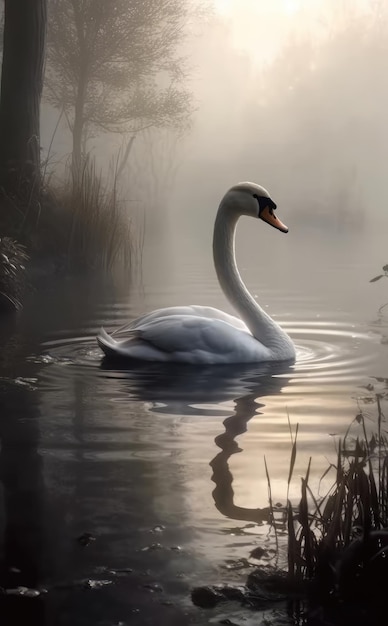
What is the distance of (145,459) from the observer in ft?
12.6

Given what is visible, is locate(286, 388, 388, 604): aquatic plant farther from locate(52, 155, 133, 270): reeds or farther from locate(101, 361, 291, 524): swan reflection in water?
locate(52, 155, 133, 270): reeds

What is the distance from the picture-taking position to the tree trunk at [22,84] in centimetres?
1227

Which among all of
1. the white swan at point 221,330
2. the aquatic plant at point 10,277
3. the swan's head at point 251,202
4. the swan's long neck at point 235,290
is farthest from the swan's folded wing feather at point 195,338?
the aquatic plant at point 10,277

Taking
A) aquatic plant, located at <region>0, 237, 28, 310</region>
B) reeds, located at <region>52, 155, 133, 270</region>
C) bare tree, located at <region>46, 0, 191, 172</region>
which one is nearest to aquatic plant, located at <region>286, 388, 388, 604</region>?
aquatic plant, located at <region>0, 237, 28, 310</region>

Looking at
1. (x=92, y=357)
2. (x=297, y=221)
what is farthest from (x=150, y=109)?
(x=297, y=221)

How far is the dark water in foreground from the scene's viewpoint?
2.59 m

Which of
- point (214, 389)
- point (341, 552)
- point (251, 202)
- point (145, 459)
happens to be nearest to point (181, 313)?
point (214, 389)

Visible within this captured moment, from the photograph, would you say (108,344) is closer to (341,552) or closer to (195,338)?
(195,338)

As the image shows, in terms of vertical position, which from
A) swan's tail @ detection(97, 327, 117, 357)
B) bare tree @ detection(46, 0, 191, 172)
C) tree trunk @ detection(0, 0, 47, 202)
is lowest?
A: swan's tail @ detection(97, 327, 117, 357)

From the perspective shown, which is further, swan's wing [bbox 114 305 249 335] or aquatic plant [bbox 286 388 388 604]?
swan's wing [bbox 114 305 249 335]

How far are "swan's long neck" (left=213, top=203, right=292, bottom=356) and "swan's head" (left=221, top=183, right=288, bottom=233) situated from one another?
0.06m

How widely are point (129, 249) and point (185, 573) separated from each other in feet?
38.7

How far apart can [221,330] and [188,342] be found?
21cm

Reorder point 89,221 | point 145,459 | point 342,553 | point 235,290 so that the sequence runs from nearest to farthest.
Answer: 1. point 342,553
2. point 145,459
3. point 235,290
4. point 89,221
